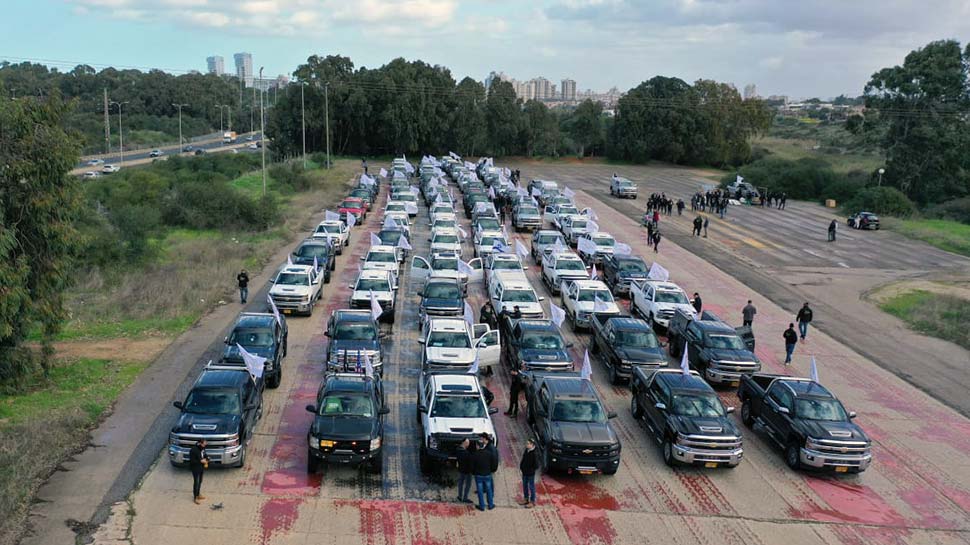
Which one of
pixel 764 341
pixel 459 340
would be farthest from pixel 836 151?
pixel 459 340

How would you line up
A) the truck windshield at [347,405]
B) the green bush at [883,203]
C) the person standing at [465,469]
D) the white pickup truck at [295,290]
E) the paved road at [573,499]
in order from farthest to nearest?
the green bush at [883,203] < the white pickup truck at [295,290] < the truck windshield at [347,405] < the person standing at [465,469] < the paved road at [573,499]

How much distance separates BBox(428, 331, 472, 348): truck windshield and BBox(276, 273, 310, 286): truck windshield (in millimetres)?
8347

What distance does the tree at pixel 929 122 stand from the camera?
69.4 meters

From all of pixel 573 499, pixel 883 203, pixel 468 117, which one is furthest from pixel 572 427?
pixel 468 117

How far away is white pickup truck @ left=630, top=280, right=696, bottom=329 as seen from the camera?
87.0ft

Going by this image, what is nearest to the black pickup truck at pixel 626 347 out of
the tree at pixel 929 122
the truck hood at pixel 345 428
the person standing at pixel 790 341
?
the person standing at pixel 790 341

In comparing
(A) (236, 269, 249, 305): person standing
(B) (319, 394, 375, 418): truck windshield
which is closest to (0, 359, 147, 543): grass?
(B) (319, 394, 375, 418): truck windshield

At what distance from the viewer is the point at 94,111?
147 metres

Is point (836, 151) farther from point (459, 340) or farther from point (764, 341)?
point (459, 340)

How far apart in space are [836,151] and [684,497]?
11718cm

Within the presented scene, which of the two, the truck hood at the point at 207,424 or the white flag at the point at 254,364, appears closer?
the truck hood at the point at 207,424

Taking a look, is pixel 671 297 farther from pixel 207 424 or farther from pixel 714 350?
pixel 207 424

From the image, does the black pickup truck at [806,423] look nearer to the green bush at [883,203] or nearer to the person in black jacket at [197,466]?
the person in black jacket at [197,466]

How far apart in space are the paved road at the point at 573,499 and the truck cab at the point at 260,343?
2.22ft
